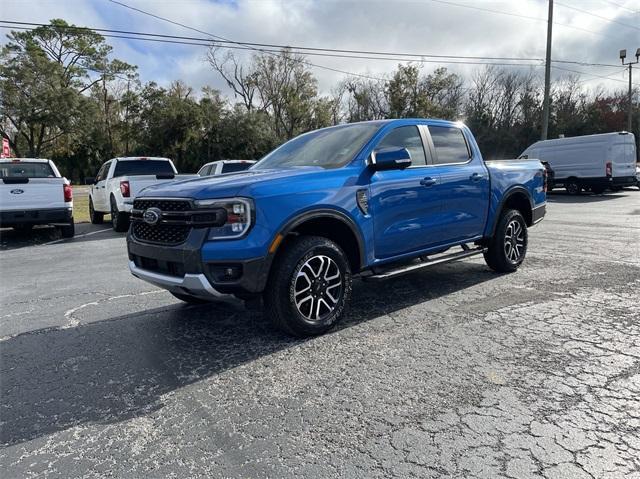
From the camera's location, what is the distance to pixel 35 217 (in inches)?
386

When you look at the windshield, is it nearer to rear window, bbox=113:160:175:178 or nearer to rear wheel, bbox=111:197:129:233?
rear wheel, bbox=111:197:129:233

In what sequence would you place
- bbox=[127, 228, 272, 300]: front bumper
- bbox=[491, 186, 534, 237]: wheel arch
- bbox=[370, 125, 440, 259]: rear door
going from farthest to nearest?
bbox=[491, 186, 534, 237]: wheel arch, bbox=[370, 125, 440, 259]: rear door, bbox=[127, 228, 272, 300]: front bumper

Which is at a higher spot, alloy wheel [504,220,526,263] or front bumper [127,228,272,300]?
front bumper [127,228,272,300]

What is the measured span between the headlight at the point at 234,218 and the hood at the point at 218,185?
66 millimetres

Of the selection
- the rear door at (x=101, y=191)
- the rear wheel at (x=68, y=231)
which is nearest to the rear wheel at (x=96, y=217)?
the rear door at (x=101, y=191)

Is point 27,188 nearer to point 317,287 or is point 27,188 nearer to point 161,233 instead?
point 161,233

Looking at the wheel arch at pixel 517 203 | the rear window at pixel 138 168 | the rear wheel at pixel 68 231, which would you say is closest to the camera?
the wheel arch at pixel 517 203

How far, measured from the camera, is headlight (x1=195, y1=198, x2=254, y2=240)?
3.64 meters

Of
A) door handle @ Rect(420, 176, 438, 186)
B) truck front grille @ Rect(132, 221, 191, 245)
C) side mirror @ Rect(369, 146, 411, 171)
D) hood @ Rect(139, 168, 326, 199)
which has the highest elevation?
side mirror @ Rect(369, 146, 411, 171)

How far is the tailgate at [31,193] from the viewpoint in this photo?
9.52 meters

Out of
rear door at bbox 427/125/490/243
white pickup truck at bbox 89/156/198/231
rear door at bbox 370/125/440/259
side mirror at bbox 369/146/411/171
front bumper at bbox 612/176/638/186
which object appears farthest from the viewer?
front bumper at bbox 612/176/638/186

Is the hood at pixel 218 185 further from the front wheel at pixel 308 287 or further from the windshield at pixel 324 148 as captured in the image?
the front wheel at pixel 308 287

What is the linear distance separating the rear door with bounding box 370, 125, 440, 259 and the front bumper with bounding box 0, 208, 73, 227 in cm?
813

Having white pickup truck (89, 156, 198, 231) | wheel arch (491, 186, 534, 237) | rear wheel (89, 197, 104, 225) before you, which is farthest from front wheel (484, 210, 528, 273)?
rear wheel (89, 197, 104, 225)
